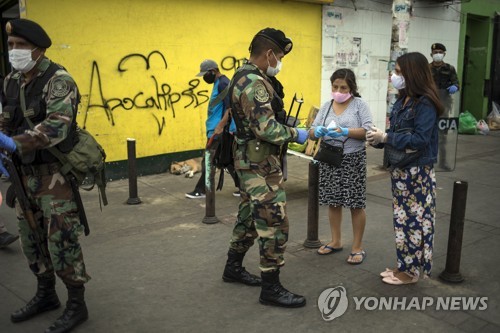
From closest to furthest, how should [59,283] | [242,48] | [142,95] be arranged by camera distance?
[59,283], [142,95], [242,48]

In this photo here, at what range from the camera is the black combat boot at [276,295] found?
12.2ft

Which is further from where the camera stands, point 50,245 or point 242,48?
point 242,48

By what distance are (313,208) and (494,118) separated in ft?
34.4

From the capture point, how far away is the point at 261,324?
3508 mm

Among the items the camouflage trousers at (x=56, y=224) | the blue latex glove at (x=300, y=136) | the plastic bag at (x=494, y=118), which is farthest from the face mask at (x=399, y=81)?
the plastic bag at (x=494, y=118)

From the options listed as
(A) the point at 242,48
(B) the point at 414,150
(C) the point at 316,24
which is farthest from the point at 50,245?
(C) the point at 316,24

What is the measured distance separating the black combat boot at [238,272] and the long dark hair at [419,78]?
6.05 feet

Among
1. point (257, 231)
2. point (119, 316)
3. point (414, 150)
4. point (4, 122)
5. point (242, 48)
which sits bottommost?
point (119, 316)

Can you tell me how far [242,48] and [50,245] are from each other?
636 centimetres

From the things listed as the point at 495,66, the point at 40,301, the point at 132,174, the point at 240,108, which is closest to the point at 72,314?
the point at 40,301

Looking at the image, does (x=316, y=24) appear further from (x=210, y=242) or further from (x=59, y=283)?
(x=59, y=283)

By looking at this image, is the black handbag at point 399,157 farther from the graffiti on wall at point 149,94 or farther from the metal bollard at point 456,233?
the graffiti on wall at point 149,94

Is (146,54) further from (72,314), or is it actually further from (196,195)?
(72,314)

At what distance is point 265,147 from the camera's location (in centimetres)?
360
